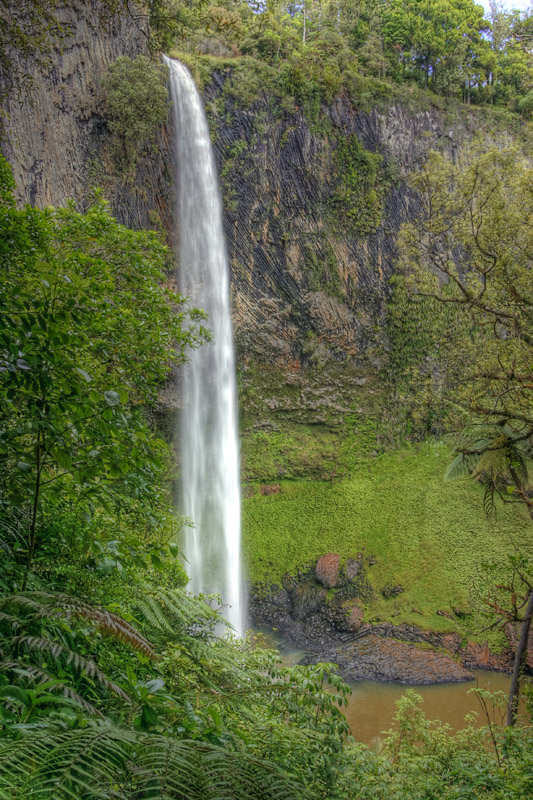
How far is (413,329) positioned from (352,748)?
19194 millimetres

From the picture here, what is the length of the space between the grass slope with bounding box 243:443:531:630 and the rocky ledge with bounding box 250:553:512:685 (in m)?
0.39

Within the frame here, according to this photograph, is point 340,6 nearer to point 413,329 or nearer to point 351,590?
point 413,329

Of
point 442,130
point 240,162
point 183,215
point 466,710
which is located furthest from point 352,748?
point 442,130

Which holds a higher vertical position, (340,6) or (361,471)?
(340,6)

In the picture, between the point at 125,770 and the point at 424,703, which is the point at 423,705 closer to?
the point at 424,703

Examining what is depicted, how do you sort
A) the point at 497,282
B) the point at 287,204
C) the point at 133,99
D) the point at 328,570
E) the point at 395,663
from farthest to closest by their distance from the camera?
the point at 287,204 → the point at 328,570 → the point at 133,99 → the point at 395,663 → the point at 497,282

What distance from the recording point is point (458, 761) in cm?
408

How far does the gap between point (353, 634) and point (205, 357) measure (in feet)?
33.2

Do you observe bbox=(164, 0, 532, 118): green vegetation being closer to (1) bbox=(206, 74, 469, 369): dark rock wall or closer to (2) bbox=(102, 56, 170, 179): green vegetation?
(1) bbox=(206, 74, 469, 369): dark rock wall

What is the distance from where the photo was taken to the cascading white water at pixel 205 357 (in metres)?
17.6

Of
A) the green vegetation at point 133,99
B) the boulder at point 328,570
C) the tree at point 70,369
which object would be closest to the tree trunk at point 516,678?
the tree at point 70,369

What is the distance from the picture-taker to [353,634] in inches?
568

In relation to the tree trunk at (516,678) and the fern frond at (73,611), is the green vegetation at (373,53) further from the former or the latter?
the fern frond at (73,611)

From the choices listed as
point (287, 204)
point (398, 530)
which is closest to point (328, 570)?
point (398, 530)
